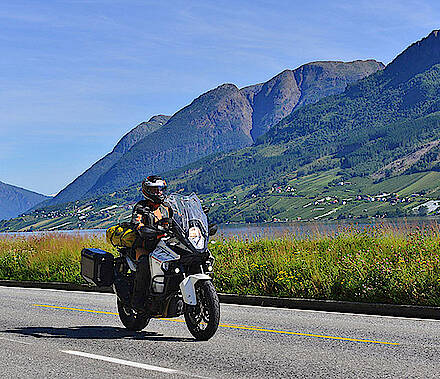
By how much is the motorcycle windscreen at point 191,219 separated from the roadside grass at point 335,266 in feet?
16.1

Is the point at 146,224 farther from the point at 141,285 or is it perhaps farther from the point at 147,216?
the point at 141,285

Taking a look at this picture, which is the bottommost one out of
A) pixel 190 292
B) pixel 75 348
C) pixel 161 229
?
pixel 75 348

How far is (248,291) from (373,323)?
435 centimetres

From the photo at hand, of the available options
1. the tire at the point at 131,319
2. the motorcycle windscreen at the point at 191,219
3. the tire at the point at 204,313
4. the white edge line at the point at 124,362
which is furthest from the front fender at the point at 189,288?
the tire at the point at 131,319

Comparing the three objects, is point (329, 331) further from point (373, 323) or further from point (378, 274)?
point (378, 274)

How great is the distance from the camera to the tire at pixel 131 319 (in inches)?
407

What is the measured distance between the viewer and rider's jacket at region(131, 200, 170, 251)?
9.20 m

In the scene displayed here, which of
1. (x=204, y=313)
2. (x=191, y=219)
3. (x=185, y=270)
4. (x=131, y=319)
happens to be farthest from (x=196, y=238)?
(x=131, y=319)

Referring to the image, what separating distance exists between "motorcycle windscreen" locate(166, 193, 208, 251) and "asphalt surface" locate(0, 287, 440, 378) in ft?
4.77

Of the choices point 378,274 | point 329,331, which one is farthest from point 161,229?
point 378,274

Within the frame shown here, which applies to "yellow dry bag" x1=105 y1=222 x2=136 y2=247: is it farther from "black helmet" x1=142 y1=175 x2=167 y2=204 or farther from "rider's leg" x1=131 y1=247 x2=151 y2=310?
"black helmet" x1=142 y1=175 x2=167 y2=204

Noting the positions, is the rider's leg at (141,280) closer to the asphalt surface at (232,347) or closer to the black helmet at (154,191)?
the asphalt surface at (232,347)

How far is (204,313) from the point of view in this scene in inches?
356

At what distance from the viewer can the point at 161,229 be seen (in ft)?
29.5
